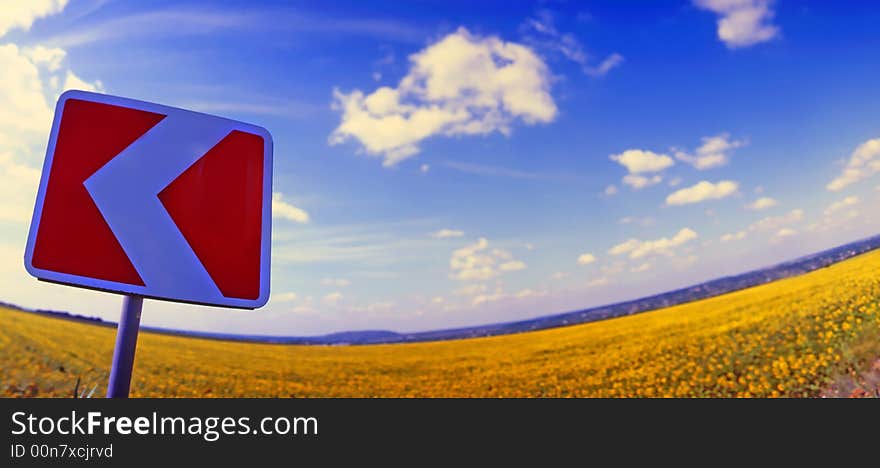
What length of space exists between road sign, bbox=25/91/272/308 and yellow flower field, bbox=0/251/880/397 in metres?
6.05

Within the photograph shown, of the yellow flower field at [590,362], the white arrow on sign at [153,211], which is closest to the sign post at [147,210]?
the white arrow on sign at [153,211]

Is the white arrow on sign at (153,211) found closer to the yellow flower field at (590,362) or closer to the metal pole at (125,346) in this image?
the metal pole at (125,346)

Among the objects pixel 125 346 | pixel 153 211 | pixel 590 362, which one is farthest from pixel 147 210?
pixel 590 362

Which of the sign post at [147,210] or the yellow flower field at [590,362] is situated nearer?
the sign post at [147,210]

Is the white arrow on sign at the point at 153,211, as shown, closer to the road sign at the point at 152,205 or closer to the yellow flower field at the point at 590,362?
the road sign at the point at 152,205

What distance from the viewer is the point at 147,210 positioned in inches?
42.7

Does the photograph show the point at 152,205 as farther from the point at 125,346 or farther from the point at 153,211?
the point at 125,346

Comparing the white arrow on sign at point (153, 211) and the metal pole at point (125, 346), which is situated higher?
the white arrow on sign at point (153, 211)

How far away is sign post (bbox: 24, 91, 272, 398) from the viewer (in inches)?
39.6

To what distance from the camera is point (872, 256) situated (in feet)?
49.2

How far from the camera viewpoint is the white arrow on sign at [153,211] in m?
1.04

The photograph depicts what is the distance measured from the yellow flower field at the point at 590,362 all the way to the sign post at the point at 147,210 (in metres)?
6.05

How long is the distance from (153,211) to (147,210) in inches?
0.5
